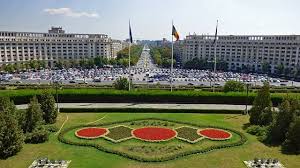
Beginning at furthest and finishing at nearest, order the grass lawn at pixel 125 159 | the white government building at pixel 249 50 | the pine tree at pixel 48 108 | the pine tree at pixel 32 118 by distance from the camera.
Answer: the white government building at pixel 249 50
the pine tree at pixel 48 108
the pine tree at pixel 32 118
the grass lawn at pixel 125 159

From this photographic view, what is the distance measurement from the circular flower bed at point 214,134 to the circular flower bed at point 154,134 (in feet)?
12.4

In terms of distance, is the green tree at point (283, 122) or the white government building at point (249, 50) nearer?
the green tree at point (283, 122)

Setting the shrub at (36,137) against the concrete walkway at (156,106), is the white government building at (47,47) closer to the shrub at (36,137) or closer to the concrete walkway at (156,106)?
the concrete walkway at (156,106)

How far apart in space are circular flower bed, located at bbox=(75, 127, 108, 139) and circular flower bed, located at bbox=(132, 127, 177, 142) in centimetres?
412

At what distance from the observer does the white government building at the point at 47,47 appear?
16288cm

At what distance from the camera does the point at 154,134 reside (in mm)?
41219

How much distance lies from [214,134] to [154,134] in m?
7.65

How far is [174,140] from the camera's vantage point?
38.9 m

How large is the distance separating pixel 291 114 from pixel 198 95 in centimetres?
2379

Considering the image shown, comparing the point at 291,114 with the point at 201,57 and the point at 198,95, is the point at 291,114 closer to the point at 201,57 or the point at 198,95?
the point at 198,95

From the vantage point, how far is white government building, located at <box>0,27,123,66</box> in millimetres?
162875

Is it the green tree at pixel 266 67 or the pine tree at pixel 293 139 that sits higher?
the green tree at pixel 266 67

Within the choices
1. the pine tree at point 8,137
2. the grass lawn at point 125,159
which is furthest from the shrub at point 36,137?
the pine tree at point 8,137

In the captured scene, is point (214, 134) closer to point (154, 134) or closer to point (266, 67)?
point (154, 134)
